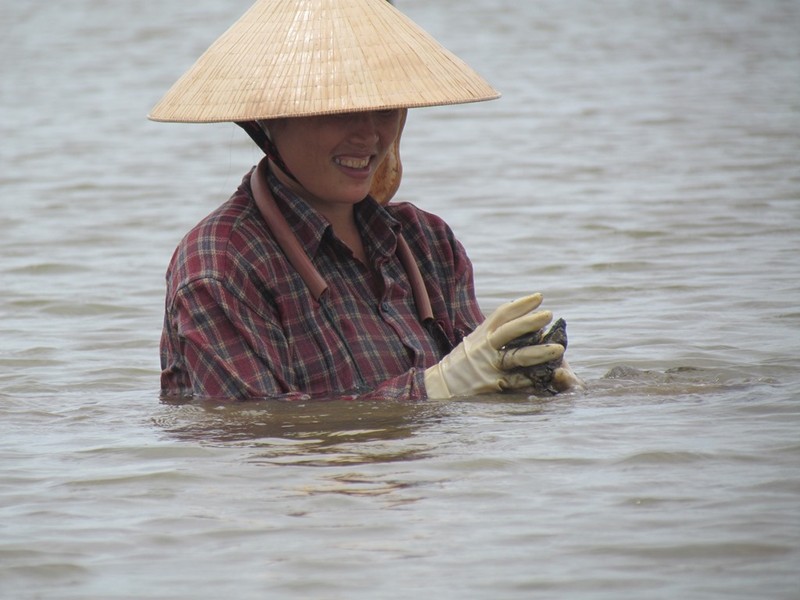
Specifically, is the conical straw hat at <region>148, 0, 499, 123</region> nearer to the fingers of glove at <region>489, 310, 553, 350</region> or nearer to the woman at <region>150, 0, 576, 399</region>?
the woman at <region>150, 0, 576, 399</region>

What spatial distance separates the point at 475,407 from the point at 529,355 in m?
0.24

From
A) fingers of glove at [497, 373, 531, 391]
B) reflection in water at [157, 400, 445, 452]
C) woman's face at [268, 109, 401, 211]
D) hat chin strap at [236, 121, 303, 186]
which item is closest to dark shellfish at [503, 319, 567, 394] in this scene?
fingers of glove at [497, 373, 531, 391]

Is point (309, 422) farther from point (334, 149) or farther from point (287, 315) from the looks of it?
point (334, 149)

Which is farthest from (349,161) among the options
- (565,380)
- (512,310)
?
(565,380)

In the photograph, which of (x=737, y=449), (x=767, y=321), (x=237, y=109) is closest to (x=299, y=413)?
(x=237, y=109)

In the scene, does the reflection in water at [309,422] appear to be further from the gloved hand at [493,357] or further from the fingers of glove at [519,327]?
the fingers of glove at [519,327]

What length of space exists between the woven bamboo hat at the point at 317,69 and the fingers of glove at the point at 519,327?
0.54m

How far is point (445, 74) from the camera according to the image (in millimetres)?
3906

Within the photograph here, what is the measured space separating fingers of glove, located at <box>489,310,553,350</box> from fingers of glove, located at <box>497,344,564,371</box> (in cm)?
5

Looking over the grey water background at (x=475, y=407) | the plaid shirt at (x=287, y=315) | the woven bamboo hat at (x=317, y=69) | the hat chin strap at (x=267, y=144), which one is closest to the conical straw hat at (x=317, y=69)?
the woven bamboo hat at (x=317, y=69)

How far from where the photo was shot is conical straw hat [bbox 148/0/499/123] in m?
3.69

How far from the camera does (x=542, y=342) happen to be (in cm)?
378

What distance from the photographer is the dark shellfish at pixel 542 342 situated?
3777mm

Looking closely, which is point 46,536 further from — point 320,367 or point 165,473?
point 320,367
